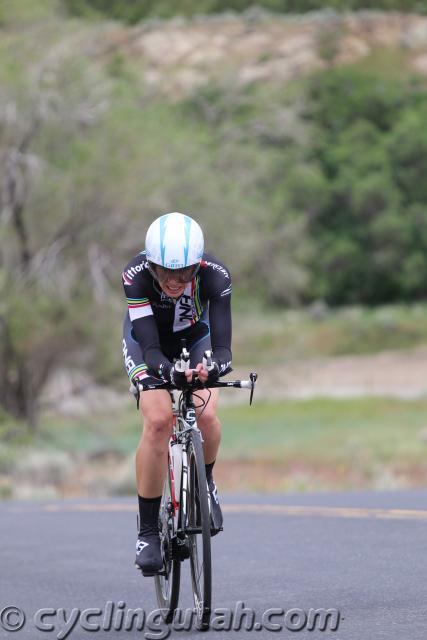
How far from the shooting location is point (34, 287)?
2989 cm

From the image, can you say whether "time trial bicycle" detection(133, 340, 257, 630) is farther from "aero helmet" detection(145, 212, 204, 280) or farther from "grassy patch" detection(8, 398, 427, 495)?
"grassy patch" detection(8, 398, 427, 495)

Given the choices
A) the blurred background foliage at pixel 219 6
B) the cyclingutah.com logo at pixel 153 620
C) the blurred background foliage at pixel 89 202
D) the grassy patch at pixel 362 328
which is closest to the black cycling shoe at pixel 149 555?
the cyclingutah.com logo at pixel 153 620

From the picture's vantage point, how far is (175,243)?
22.5 ft

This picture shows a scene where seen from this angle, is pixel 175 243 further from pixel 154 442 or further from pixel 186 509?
pixel 186 509

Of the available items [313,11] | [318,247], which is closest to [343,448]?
[318,247]

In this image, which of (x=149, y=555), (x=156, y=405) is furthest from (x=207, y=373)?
(x=149, y=555)

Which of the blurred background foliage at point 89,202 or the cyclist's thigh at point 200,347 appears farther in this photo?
the blurred background foliage at point 89,202

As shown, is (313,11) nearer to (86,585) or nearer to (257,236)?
(257,236)

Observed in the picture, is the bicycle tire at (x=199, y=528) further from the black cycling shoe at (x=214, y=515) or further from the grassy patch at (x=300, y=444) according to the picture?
the grassy patch at (x=300, y=444)

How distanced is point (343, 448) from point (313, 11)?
327 ft

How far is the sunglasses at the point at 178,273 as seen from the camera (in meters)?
6.99

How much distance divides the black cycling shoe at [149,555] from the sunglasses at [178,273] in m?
1.34

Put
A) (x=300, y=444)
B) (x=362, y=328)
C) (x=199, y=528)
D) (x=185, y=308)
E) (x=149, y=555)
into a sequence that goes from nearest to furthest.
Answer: (x=199, y=528), (x=149, y=555), (x=185, y=308), (x=300, y=444), (x=362, y=328)

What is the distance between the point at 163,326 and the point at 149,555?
126 centimetres
